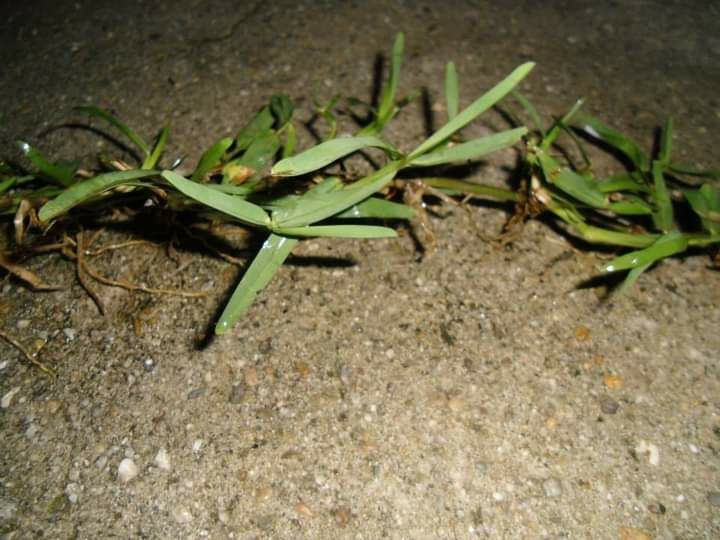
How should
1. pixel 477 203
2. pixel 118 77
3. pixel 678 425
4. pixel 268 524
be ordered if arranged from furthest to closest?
pixel 118 77 → pixel 477 203 → pixel 678 425 → pixel 268 524

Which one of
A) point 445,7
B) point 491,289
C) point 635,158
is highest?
point 445,7

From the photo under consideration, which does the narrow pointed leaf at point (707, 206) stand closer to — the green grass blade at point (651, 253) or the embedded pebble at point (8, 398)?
the green grass blade at point (651, 253)

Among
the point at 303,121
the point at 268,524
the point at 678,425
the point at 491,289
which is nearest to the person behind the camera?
the point at 268,524

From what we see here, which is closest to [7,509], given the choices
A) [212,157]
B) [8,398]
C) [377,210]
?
[8,398]

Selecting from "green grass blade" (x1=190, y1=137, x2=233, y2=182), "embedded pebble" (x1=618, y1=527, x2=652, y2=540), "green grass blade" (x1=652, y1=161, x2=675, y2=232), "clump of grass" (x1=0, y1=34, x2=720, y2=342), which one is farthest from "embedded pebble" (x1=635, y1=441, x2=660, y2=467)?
"green grass blade" (x1=190, y1=137, x2=233, y2=182)

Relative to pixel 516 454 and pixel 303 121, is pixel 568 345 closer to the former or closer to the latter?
pixel 516 454

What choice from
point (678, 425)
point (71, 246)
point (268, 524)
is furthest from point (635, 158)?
point (71, 246)

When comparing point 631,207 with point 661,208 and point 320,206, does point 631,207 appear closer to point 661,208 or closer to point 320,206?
point 661,208

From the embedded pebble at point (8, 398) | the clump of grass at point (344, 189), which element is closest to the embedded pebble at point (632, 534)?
the clump of grass at point (344, 189)
